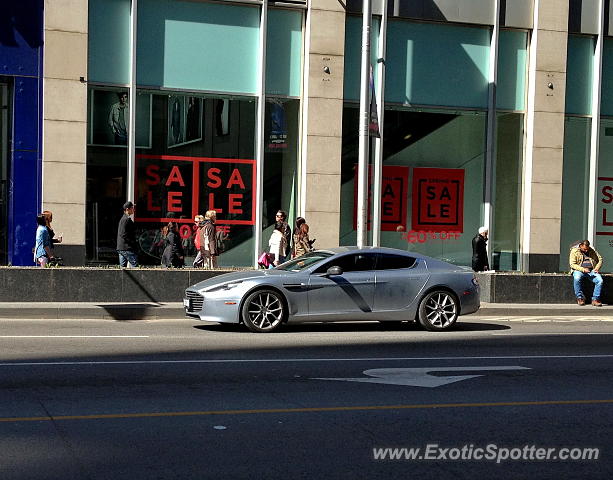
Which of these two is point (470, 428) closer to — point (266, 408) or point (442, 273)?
point (266, 408)

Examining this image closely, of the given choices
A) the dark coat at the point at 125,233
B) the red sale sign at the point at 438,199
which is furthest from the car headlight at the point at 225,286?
the red sale sign at the point at 438,199

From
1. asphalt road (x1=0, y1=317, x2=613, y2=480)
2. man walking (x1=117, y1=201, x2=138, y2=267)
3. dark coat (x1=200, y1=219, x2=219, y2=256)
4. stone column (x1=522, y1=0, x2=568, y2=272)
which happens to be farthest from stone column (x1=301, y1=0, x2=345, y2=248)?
asphalt road (x1=0, y1=317, x2=613, y2=480)

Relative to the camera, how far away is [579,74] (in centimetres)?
2516

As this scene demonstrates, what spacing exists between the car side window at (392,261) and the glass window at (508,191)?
9.42m

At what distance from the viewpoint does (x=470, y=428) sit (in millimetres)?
7527

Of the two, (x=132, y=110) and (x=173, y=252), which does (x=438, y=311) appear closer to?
(x=173, y=252)

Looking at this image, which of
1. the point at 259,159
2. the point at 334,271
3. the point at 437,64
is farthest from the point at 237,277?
the point at 437,64

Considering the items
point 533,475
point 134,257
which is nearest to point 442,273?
point 134,257

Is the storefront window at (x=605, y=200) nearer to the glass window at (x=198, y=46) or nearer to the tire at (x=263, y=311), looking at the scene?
the glass window at (x=198, y=46)

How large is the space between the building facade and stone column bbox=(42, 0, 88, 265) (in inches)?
1.3

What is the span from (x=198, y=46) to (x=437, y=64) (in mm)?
6157

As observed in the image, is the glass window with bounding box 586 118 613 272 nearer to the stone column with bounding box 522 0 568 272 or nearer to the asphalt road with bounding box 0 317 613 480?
the stone column with bounding box 522 0 568 272

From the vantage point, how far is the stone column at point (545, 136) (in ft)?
80.0

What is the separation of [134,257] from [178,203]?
2636mm
